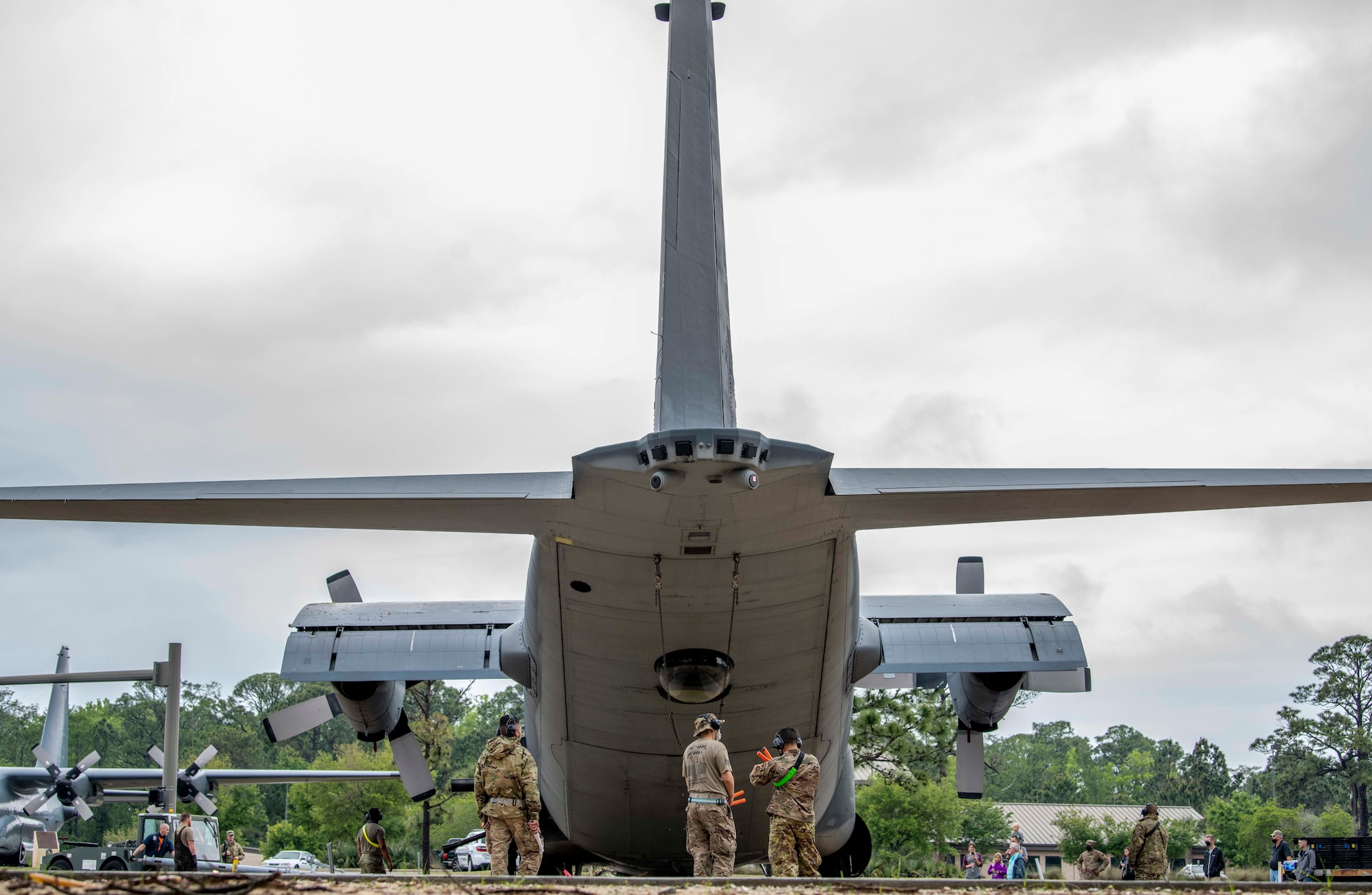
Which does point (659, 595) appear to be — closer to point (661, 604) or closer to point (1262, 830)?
point (661, 604)

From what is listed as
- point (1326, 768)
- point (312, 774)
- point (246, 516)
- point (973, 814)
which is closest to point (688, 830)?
point (246, 516)

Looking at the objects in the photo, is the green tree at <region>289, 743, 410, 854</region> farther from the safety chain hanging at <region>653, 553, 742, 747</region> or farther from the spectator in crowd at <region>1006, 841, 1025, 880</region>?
the safety chain hanging at <region>653, 553, 742, 747</region>

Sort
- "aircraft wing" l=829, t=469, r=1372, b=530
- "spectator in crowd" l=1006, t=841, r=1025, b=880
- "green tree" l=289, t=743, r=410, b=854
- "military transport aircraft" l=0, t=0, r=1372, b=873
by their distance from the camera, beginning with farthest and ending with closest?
1. "green tree" l=289, t=743, r=410, b=854
2. "spectator in crowd" l=1006, t=841, r=1025, b=880
3. "military transport aircraft" l=0, t=0, r=1372, b=873
4. "aircraft wing" l=829, t=469, r=1372, b=530

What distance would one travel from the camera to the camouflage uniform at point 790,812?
293 inches

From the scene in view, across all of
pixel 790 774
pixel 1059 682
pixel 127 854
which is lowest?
pixel 127 854

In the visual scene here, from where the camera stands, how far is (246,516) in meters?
6.89

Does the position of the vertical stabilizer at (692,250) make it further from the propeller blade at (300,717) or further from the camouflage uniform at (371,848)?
the propeller blade at (300,717)

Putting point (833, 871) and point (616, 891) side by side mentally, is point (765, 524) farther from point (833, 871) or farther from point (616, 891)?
point (833, 871)

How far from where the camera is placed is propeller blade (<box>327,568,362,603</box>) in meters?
12.6

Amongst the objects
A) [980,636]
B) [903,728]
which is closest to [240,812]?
[903,728]

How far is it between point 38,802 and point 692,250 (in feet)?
92.5

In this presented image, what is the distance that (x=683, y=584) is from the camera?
8203 mm

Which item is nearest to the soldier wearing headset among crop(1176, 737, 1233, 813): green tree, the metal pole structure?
the metal pole structure

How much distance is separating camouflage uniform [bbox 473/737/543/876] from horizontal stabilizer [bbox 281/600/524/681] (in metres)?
4.07
